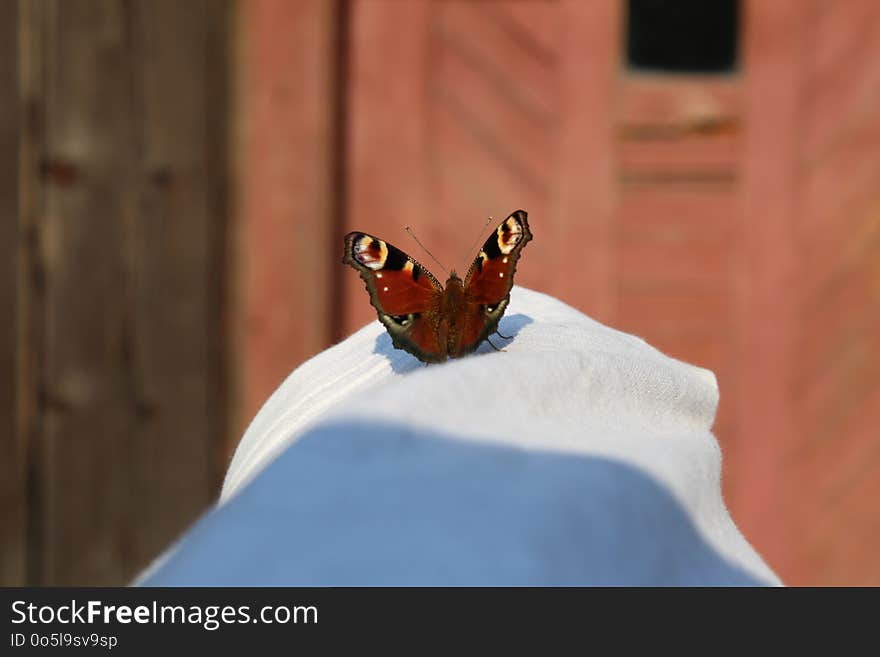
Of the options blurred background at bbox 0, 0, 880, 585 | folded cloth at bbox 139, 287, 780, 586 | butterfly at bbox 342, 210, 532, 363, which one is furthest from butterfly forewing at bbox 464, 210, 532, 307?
blurred background at bbox 0, 0, 880, 585

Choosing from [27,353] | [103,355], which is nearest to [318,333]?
[103,355]

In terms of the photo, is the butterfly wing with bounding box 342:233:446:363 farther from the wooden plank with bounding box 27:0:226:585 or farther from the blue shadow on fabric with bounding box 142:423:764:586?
the wooden plank with bounding box 27:0:226:585

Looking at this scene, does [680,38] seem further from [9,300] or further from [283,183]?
[9,300]

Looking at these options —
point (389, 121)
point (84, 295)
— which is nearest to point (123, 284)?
point (84, 295)

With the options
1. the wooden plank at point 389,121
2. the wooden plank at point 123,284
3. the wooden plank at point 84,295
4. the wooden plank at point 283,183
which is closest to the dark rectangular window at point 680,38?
the wooden plank at point 389,121

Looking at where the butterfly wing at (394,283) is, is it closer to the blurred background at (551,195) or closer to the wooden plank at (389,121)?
the blurred background at (551,195)

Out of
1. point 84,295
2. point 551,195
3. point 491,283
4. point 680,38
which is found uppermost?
point 680,38
